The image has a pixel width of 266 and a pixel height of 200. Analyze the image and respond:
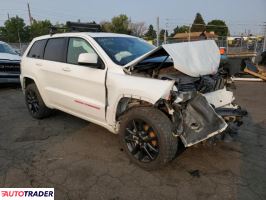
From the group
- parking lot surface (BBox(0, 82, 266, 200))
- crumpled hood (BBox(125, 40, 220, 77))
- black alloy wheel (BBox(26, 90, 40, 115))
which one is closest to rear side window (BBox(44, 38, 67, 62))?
black alloy wheel (BBox(26, 90, 40, 115))

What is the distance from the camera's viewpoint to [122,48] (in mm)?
4465

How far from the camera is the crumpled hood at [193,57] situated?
3.46 m

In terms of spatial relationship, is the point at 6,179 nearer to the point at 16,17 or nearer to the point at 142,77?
the point at 142,77

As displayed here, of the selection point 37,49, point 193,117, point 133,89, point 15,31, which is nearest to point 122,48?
point 133,89

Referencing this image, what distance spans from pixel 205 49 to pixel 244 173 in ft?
5.85

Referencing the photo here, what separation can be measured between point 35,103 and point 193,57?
366 cm

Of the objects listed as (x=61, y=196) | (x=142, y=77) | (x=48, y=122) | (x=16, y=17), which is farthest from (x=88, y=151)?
(x=16, y=17)

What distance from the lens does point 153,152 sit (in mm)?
3543

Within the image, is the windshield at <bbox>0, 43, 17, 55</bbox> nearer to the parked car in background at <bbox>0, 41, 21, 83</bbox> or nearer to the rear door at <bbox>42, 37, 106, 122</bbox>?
the parked car in background at <bbox>0, 41, 21, 83</bbox>

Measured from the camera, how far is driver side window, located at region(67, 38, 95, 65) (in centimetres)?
445

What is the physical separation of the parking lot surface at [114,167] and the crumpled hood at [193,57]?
990 millimetres

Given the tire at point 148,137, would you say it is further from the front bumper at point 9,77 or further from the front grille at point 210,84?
the front bumper at point 9,77

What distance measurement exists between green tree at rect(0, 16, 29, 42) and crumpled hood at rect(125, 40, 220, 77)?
43.3 metres

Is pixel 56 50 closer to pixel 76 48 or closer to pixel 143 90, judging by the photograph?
pixel 76 48
